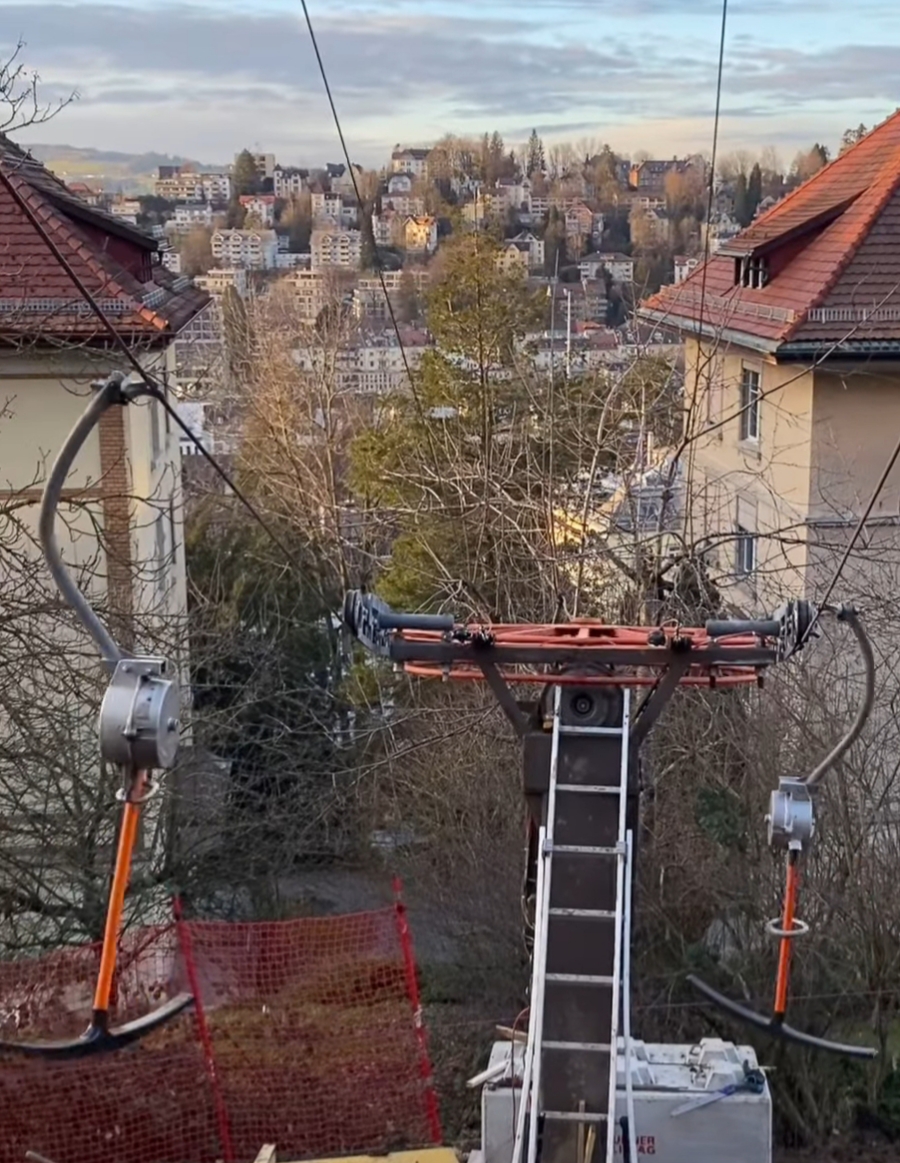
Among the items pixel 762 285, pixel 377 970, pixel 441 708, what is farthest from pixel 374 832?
pixel 762 285

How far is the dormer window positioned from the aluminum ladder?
15256 millimetres

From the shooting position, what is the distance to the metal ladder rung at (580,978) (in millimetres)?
4199

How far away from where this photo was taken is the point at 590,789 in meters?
4.38

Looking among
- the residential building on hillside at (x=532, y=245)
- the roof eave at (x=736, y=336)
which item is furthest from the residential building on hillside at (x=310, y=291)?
the roof eave at (x=736, y=336)

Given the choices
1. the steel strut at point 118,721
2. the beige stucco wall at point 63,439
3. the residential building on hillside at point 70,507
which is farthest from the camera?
the beige stucco wall at point 63,439

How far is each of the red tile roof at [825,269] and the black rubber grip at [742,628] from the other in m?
11.4

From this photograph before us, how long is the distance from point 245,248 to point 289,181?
3389mm

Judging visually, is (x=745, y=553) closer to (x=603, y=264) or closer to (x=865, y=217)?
(x=865, y=217)

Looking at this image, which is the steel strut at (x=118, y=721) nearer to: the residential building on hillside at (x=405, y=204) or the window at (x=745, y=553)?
the window at (x=745, y=553)

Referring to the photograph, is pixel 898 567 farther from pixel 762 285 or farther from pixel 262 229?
pixel 262 229

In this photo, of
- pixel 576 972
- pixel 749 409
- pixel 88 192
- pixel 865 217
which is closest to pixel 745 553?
pixel 749 409

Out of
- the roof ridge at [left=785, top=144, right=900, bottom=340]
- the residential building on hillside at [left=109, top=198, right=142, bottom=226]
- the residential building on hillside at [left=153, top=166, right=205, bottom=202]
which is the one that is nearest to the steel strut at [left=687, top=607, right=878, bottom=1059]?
the roof ridge at [left=785, top=144, right=900, bottom=340]

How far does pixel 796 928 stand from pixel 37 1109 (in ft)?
17.5

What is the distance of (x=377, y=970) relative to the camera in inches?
352
